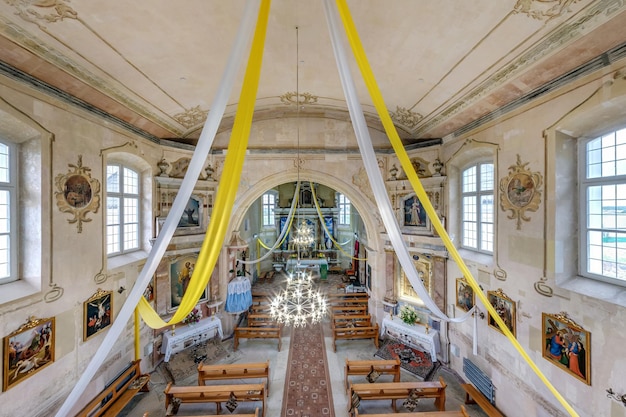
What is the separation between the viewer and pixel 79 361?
5.18 m

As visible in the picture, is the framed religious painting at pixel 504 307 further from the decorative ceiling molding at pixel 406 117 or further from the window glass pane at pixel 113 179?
the window glass pane at pixel 113 179

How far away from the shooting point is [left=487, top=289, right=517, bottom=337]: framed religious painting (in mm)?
5312

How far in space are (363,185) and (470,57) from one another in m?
4.92

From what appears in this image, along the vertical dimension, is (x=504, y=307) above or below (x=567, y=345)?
above

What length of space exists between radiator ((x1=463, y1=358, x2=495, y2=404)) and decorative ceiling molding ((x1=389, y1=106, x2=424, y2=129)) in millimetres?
6682

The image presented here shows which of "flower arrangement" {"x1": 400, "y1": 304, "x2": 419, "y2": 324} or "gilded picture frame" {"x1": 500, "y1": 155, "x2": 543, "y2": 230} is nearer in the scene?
"gilded picture frame" {"x1": 500, "y1": 155, "x2": 543, "y2": 230}

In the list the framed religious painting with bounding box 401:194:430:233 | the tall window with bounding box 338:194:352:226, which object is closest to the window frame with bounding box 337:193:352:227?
the tall window with bounding box 338:194:352:226

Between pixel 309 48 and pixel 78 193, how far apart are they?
5.55 metres

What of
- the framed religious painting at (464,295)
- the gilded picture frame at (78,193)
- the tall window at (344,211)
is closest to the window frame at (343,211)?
the tall window at (344,211)

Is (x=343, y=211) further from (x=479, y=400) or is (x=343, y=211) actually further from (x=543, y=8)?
(x=543, y=8)

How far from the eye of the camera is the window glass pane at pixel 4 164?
436cm

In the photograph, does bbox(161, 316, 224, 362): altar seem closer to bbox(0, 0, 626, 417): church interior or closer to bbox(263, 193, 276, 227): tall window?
bbox(0, 0, 626, 417): church interior

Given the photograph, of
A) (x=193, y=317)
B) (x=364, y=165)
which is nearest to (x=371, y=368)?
(x=364, y=165)

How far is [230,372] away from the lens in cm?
652
